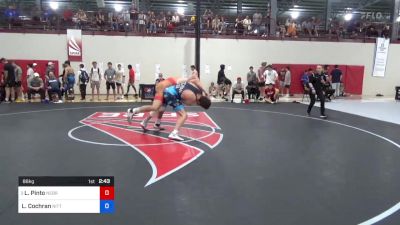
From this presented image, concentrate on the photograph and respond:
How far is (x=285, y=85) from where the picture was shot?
17984 mm

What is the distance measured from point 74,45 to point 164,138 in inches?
464

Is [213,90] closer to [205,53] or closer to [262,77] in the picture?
[205,53]

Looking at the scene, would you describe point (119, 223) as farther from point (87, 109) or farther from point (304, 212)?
point (87, 109)

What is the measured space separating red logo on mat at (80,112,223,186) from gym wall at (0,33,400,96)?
771 cm

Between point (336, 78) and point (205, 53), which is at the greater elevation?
point (205, 53)

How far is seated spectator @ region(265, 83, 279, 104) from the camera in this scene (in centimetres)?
1491

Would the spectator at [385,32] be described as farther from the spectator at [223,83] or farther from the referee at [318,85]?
the referee at [318,85]

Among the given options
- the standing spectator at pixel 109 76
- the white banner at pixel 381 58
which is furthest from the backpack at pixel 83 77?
the white banner at pixel 381 58

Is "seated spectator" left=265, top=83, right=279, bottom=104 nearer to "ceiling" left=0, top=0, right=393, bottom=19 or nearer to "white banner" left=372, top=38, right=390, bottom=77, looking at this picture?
"white banner" left=372, top=38, right=390, bottom=77

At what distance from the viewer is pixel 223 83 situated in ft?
55.5

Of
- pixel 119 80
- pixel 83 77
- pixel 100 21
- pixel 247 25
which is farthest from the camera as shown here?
pixel 247 25

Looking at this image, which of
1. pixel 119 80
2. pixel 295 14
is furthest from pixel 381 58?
pixel 119 80

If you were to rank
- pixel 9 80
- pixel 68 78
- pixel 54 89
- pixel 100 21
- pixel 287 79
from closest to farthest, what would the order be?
pixel 9 80, pixel 54 89, pixel 68 78, pixel 287 79, pixel 100 21

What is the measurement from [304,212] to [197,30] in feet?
47.2
